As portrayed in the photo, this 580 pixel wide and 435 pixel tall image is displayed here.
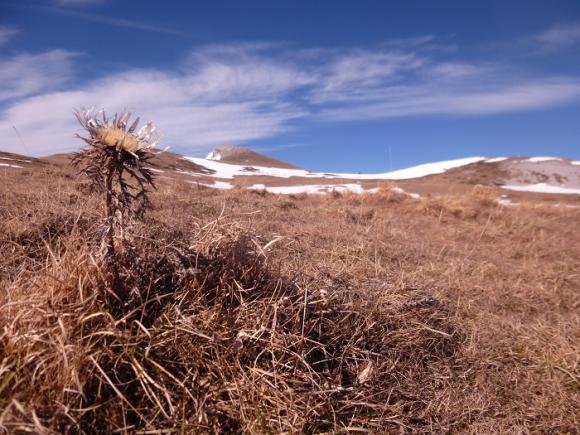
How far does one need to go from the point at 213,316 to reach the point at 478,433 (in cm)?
108

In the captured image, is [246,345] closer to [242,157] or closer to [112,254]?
[112,254]

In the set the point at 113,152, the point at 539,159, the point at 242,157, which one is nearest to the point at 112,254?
the point at 113,152

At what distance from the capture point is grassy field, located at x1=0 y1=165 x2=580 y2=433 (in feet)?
3.74

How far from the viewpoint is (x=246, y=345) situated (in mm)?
1395

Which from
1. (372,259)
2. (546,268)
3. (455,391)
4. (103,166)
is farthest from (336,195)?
(103,166)

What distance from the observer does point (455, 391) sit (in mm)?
1655

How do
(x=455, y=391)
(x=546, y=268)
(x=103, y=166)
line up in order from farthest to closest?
1. (x=546, y=268)
2. (x=455, y=391)
3. (x=103, y=166)

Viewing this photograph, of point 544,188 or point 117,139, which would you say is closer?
point 117,139

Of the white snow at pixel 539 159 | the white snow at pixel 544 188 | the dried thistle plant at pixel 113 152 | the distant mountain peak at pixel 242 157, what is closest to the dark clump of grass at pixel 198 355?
the dried thistle plant at pixel 113 152

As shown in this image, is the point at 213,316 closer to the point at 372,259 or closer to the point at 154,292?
the point at 154,292

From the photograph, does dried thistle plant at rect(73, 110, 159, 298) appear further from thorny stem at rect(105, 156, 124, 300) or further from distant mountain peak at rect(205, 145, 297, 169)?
distant mountain peak at rect(205, 145, 297, 169)

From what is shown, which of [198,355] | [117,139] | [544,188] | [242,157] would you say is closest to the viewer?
[117,139]

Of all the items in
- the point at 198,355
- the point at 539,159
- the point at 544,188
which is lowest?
the point at 198,355

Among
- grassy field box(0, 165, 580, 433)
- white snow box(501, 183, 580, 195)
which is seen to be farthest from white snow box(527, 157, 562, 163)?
grassy field box(0, 165, 580, 433)
